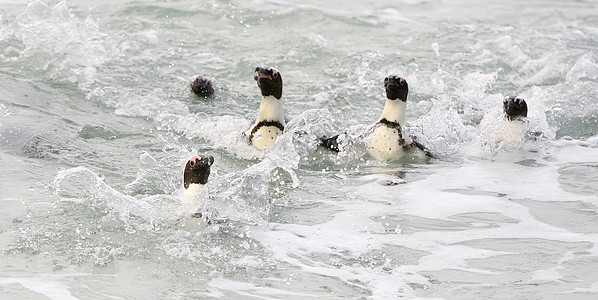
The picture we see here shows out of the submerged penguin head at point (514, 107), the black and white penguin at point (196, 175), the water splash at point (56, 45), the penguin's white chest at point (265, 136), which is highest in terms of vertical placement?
the water splash at point (56, 45)

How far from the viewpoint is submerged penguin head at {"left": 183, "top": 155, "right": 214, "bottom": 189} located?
5457 millimetres

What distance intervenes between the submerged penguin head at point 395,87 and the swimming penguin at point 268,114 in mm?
873

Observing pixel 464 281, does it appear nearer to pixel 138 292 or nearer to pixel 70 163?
pixel 138 292

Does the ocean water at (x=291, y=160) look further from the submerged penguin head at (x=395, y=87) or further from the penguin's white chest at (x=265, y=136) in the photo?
the submerged penguin head at (x=395, y=87)

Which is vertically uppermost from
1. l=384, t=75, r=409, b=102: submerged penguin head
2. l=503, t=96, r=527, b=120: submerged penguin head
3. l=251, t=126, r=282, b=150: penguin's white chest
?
l=384, t=75, r=409, b=102: submerged penguin head

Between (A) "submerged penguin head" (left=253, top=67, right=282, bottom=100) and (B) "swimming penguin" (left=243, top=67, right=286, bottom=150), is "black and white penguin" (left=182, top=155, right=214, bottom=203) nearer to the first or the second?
(B) "swimming penguin" (left=243, top=67, right=286, bottom=150)

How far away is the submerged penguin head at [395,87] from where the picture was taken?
7059 mm

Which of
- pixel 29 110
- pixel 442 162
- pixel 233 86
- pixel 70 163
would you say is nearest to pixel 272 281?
pixel 70 163

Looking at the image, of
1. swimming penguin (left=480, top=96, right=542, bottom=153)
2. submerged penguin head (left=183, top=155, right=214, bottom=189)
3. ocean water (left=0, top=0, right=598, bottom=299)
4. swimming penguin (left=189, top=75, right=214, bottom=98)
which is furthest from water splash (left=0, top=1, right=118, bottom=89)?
swimming penguin (left=480, top=96, right=542, bottom=153)

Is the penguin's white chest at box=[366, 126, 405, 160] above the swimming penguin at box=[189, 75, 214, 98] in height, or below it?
below

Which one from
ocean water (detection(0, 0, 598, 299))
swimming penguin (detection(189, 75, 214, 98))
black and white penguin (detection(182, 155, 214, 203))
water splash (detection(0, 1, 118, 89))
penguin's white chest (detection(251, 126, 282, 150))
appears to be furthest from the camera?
water splash (detection(0, 1, 118, 89))

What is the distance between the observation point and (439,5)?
508 inches

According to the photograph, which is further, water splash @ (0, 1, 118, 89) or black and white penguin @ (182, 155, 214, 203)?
water splash @ (0, 1, 118, 89)

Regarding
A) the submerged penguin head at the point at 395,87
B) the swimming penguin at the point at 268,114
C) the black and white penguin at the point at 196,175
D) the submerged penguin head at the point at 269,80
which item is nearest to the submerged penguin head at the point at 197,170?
the black and white penguin at the point at 196,175
